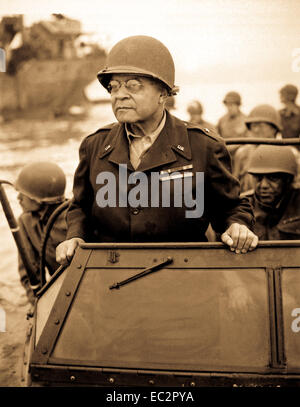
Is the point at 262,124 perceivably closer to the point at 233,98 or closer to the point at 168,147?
the point at 233,98

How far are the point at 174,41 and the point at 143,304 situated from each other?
1348 cm

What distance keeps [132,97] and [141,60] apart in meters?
0.20

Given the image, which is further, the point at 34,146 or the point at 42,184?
the point at 34,146

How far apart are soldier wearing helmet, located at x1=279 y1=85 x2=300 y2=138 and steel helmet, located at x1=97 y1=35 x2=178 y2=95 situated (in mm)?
8607

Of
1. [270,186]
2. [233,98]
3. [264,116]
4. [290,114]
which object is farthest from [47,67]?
[270,186]

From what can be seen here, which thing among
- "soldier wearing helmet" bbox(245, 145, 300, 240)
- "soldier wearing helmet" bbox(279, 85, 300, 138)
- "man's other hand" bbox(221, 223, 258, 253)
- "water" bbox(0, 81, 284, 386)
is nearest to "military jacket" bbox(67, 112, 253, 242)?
"man's other hand" bbox(221, 223, 258, 253)

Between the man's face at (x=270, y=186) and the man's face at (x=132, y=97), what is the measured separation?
2.70 meters

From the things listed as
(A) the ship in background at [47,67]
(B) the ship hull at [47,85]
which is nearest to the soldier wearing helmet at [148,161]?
(A) the ship in background at [47,67]

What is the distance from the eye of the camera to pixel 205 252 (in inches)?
118

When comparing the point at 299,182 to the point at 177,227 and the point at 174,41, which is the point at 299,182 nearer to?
the point at 177,227

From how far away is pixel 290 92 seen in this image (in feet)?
39.4

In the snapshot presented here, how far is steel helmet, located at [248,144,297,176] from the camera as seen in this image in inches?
235

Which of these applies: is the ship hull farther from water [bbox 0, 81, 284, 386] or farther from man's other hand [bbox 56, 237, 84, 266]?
man's other hand [bbox 56, 237, 84, 266]

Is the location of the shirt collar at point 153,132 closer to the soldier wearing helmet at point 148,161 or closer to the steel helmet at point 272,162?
the soldier wearing helmet at point 148,161
